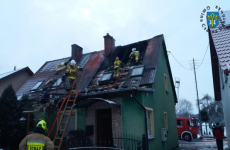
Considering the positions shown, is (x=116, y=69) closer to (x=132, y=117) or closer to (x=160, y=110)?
(x=160, y=110)

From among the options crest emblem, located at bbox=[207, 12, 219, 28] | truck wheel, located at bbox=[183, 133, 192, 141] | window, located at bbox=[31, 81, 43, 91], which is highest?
crest emblem, located at bbox=[207, 12, 219, 28]

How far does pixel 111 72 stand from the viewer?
12.5 meters

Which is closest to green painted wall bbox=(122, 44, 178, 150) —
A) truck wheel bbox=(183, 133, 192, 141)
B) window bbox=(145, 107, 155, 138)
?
window bbox=(145, 107, 155, 138)

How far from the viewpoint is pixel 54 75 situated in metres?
15.5

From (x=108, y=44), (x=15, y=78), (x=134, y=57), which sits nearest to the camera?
(x=134, y=57)

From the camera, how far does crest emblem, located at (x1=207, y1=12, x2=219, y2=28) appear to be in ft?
31.0

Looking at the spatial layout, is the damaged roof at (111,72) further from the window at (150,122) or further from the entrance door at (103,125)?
the window at (150,122)

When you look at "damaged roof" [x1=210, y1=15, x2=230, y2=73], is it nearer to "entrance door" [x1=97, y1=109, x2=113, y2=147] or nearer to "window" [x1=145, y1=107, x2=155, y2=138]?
"window" [x1=145, y1=107, x2=155, y2=138]

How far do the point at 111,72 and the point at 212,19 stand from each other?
588 cm

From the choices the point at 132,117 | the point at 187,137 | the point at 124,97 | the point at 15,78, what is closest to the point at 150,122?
the point at 132,117

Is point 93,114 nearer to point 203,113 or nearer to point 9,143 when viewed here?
point 9,143

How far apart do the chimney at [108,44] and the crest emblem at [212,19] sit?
24.1ft

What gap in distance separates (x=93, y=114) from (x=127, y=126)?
179cm

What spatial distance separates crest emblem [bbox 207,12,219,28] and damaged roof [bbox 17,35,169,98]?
133 inches
